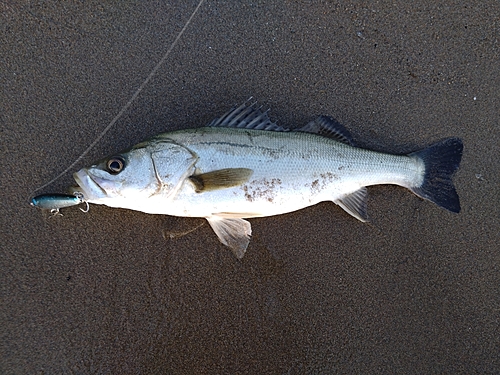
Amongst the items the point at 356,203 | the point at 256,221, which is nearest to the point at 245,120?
the point at 256,221

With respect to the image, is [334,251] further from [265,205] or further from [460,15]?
[460,15]

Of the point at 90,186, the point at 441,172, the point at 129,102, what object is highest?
the point at 129,102

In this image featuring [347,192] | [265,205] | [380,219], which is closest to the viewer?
[265,205]

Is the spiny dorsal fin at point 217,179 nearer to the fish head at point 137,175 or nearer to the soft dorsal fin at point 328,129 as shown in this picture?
the fish head at point 137,175

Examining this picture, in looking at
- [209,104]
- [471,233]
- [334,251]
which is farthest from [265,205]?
[471,233]

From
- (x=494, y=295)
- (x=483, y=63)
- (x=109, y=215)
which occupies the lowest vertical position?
(x=494, y=295)

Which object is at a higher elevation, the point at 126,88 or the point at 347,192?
the point at 126,88

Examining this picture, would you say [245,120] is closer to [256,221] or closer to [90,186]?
[256,221]
